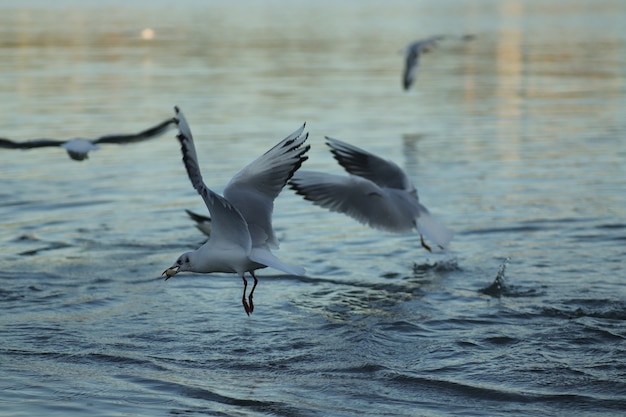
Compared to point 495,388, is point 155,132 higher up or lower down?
higher up

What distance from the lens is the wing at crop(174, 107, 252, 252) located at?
617 cm

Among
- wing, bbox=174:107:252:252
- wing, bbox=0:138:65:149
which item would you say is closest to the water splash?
wing, bbox=174:107:252:252

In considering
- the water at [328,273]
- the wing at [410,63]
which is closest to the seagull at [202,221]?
the water at [328,273]

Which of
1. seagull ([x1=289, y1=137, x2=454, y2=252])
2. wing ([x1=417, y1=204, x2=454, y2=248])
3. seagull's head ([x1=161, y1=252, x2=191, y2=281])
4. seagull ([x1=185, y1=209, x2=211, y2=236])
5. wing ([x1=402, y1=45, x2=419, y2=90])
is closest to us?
seagull's head ([x1=161, y1=252, x2=191, y2=281])

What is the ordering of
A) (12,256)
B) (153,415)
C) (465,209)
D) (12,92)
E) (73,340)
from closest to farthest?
(153,415)
(73,340)
(12,256)
(465,209)
(12,92)

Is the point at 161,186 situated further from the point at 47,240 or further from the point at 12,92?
the point at 12,92

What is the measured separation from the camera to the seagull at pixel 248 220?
6.97 metres

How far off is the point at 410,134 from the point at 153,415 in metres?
11.5

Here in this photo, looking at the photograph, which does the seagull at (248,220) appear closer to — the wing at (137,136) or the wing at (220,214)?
the wing at (220,214)

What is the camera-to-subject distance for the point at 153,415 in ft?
20.3

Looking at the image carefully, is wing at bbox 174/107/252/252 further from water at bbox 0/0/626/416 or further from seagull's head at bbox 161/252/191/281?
water at bbox 0/0/626/416

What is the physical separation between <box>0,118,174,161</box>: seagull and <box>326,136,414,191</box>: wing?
158 cm

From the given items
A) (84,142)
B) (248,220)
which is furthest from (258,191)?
(84,142)

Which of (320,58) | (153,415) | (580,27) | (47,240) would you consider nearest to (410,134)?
(47,240)
